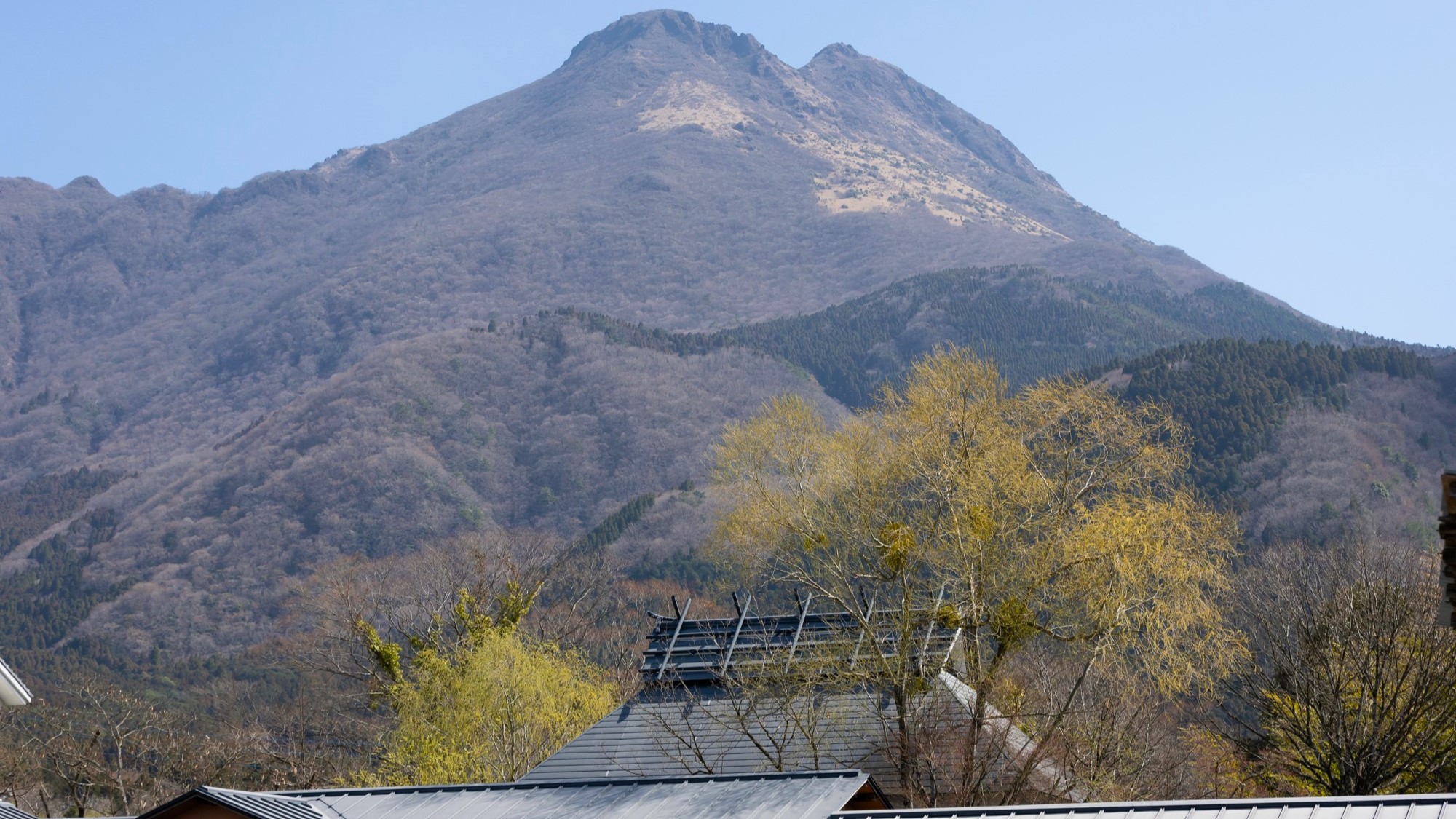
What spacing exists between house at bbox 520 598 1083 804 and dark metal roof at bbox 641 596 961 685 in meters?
0.04

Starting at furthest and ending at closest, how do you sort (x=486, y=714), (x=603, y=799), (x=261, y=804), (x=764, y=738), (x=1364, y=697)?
(x=486, y=714) → (x=764, y=738) → (x=1364, y=697) → (x=603, y=799) → (x=261, y=804)

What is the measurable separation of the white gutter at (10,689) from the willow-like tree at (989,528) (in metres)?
11.1

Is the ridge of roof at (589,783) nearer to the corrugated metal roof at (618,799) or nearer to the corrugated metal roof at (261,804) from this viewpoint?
the corrugated metal roof at (618,799)

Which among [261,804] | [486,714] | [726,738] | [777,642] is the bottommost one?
[486,714]

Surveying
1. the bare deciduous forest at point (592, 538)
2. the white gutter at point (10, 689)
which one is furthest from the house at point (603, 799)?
the bare deciduous forest at point (592, 538)

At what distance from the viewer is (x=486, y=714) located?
3584 centimetres

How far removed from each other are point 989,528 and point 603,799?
9238 mm

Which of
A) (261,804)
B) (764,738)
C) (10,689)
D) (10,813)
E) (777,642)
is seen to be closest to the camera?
(261,804)

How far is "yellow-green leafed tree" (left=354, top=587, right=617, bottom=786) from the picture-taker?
3438 cm

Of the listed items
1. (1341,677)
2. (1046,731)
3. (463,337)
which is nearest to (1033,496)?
(1046,731)

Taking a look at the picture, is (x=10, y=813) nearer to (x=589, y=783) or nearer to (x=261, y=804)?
(x=261, y=804)

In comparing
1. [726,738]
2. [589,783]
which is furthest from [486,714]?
[589,783]

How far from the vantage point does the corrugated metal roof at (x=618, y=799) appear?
15.9 meters

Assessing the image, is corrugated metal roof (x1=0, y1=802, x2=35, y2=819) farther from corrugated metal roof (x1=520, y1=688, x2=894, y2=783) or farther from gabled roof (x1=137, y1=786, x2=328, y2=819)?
corrugated metal roof (x1=520, y1=688, x2=894, y2=783)
